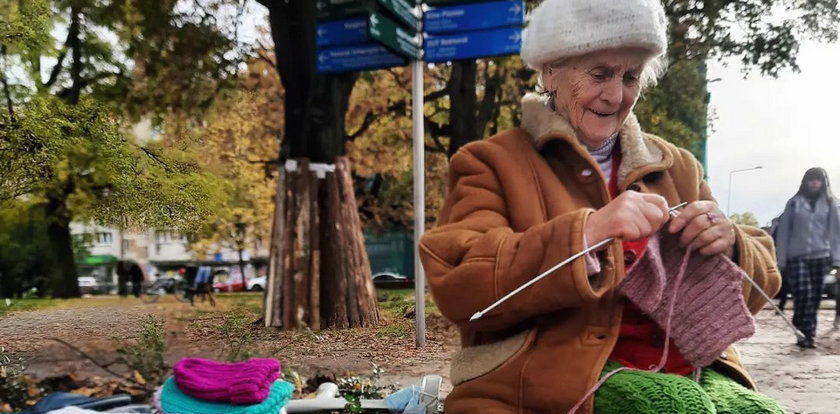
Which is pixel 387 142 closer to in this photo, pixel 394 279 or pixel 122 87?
pixel 394 279

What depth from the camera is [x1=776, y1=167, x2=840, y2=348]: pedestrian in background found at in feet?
6.99

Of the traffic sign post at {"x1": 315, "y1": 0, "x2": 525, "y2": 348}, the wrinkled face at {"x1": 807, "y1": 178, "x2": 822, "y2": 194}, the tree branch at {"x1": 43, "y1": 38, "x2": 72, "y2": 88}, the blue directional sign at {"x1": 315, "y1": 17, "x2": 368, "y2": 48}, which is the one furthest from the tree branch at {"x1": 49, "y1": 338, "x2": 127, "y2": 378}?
the wrinkled face at {"x1": 807, "y1": 178, "x2": 822, "y2": 194}

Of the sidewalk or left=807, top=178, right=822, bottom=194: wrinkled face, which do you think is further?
the sidewalk

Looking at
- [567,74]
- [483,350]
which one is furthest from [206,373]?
[567,74]

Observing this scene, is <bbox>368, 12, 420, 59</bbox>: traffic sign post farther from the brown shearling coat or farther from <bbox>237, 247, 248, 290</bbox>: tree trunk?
the brown shearling coat

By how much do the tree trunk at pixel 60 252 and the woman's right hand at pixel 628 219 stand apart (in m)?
1.50

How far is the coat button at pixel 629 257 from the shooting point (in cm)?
136

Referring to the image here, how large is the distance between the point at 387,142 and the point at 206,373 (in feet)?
4.25

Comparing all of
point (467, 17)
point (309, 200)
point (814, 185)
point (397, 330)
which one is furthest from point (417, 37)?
point (814, 185)

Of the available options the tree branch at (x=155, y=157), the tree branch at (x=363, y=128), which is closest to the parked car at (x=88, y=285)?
the tree branch at (x=155, y=157)

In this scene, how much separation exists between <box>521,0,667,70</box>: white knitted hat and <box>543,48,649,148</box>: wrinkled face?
3cm

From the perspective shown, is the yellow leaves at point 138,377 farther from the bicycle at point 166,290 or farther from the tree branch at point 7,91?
the tree branch at point 7,91

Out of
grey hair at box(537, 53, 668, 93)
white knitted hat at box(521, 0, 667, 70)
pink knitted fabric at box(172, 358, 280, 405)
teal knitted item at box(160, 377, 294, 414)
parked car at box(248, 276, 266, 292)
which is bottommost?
teal knitted item at box(160, 377, 294, 414)

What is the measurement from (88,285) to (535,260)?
1.42 metres
